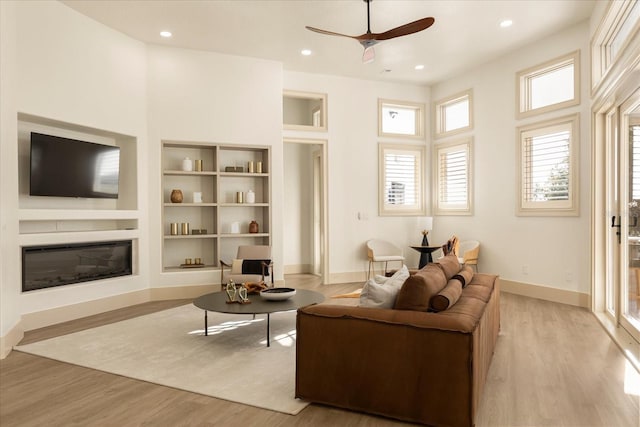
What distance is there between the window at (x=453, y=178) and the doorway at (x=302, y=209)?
7.78ft

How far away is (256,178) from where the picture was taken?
23.8 feet

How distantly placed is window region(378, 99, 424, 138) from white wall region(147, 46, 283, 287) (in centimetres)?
211

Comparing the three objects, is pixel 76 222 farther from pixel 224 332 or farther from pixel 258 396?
pixel 258 396

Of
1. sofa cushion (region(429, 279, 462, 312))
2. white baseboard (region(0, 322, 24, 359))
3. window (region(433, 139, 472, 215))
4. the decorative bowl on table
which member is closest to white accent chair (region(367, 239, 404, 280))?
window (region(433, 139, 472, 215))

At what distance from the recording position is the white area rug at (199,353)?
311 centimetres

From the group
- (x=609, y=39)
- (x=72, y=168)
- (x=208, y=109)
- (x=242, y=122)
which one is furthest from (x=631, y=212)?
(x=72, y=168)

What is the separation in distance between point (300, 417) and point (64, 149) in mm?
4435

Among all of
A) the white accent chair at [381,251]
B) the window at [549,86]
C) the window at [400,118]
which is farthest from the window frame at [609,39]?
the white accent chair at [381,251]

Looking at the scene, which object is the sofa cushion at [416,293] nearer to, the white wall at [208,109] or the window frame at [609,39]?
the window frame at [609,39]

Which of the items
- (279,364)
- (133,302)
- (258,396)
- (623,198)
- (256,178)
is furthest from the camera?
(256,178)

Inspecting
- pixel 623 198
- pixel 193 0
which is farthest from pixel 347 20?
pixel 623 198

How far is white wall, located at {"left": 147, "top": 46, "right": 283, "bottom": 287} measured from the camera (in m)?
6.33

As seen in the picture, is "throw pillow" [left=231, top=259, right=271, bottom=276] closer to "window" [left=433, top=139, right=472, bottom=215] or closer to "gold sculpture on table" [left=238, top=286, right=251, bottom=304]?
"gold sculpture on table" [left=238, top=286, right=251, bottom=304]

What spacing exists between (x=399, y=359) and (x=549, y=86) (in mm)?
5354
